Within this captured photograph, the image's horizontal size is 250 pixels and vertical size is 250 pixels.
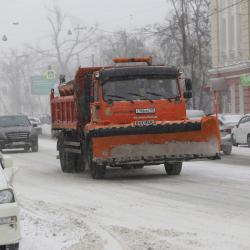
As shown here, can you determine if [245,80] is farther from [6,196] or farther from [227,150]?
[6,196]

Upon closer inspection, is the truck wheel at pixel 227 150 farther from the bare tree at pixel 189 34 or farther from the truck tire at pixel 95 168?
the bare tree at pixel 189 34

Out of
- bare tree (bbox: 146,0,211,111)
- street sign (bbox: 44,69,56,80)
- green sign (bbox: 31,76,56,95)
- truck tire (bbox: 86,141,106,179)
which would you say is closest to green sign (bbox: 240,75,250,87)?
bare tree (bbox: 146,0,211,111)

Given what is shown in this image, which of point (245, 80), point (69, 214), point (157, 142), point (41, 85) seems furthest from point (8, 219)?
point (41, 85)

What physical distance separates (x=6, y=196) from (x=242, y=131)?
960 inches

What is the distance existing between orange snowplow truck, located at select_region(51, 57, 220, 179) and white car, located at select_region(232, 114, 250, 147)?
12.8m

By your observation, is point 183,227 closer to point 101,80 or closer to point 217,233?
point 217,233

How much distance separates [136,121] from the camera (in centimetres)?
1766

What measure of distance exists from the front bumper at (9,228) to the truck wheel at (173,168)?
11.2 m

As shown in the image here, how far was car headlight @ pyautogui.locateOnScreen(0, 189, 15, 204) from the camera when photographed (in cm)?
782

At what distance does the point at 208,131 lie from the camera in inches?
680

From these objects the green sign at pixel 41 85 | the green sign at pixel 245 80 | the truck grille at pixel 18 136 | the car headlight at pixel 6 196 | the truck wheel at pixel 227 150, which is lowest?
the truck wheel at pixel 227 150

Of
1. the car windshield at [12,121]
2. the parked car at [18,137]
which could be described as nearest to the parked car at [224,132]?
the parked car at [18,137]

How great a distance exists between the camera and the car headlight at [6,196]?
7824 mm

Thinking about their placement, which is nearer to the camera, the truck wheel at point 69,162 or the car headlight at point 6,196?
the car headlight at point 6,196
